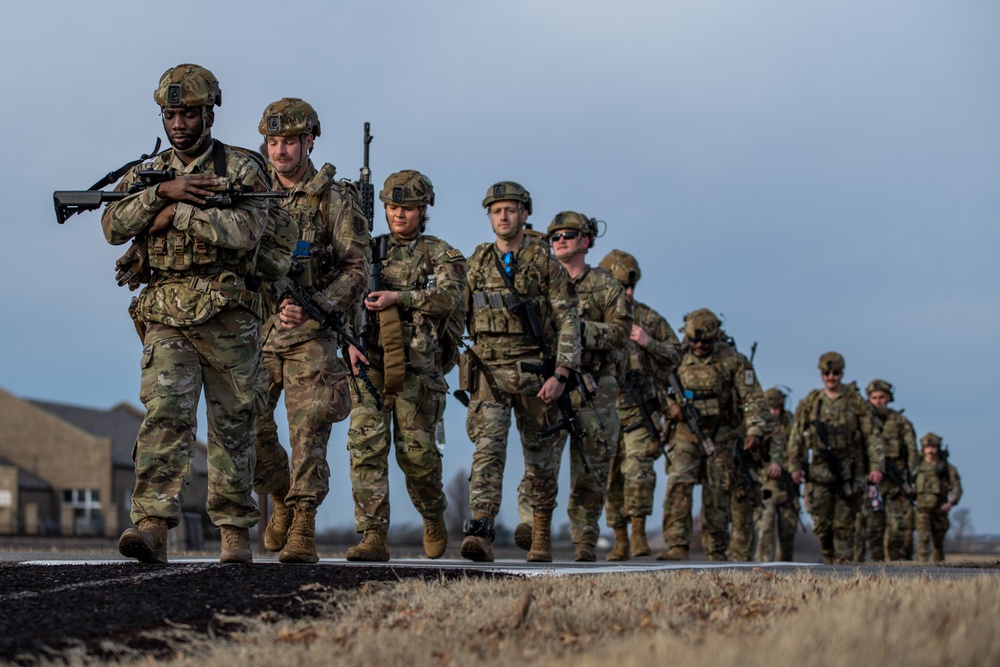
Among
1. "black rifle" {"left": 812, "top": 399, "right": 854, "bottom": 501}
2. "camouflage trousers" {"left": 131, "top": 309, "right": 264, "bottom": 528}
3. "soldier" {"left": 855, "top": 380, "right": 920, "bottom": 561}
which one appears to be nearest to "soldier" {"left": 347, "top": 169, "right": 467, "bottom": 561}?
"camouflage trousers" {"left": 131, "top": 309, "right": 264, "bottom": 528}

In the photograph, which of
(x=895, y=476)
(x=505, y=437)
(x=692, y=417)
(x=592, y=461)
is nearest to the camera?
(x=505, y=437)

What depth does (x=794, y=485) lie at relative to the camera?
950 inches

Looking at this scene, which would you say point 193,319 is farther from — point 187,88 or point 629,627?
point 629,627

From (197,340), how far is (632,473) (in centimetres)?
842

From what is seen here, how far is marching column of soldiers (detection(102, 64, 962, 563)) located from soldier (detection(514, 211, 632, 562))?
2 cm

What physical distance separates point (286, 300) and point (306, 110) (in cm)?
124

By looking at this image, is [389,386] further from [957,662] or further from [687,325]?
[687,325]

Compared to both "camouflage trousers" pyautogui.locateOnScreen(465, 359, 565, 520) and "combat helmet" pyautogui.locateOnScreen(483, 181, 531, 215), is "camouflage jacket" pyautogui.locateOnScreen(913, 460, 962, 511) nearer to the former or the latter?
"camouflage trousers" pyautogui.locateOnScreen(465, 359, 565, 520)

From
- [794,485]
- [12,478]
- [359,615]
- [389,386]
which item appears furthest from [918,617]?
[12,478]

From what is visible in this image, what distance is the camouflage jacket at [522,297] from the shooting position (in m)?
12.5

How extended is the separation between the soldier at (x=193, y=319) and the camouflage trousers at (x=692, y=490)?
26.4 ft

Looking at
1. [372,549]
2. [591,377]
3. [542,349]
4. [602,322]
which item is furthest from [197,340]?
[602,322]

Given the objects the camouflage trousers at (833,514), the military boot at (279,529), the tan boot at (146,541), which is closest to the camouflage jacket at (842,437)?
the camouflage trousers at (833,514)

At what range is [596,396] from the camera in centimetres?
1395
